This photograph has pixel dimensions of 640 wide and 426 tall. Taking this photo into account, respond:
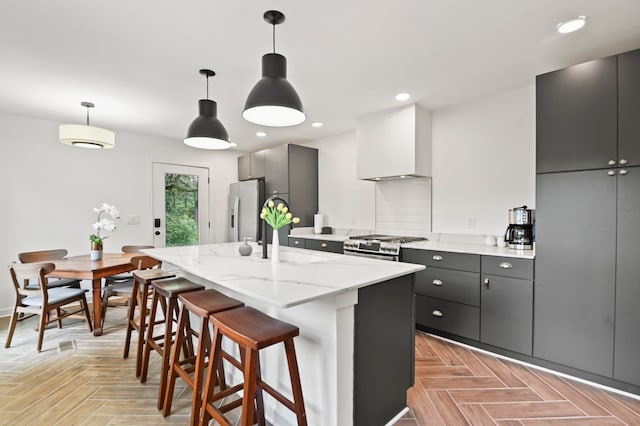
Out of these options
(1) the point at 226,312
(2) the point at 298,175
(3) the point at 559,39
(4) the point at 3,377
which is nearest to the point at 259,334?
(1) the point at 226,312

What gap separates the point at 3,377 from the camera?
2340 millimetres

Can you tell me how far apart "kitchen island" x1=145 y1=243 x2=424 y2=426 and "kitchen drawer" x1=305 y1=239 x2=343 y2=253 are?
6.07ft

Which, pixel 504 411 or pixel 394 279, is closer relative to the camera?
pixel 394 279

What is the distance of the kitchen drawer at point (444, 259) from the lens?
2.75 metres

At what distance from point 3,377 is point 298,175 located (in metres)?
3.74

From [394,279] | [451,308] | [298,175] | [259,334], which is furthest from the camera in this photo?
[298,175]

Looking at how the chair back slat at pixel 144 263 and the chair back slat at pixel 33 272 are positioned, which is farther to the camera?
the chair back slat at pixel 144 263

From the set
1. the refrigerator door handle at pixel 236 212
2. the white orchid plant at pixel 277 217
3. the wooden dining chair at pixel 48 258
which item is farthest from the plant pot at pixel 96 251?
the white orchid plant at pixel 277 217

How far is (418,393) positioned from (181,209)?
4524 millimetres

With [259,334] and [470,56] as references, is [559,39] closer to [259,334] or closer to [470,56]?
[470,56]

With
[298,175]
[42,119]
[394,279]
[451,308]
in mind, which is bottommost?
[451,308]

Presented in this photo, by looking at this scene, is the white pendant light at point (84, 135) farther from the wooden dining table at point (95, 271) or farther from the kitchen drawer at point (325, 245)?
the kitchen drawer at point (325, 245)

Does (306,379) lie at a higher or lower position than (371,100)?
lower

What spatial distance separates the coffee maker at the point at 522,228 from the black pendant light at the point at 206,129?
8.79 feet
